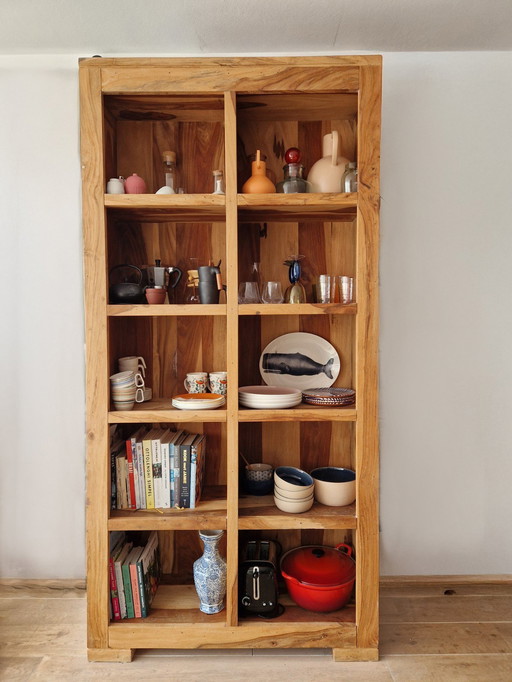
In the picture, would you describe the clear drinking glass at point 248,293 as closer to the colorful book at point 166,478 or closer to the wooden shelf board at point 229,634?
the colorful book at point 166,478

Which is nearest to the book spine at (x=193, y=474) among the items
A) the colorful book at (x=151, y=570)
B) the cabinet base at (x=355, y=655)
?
the colorful book at (x=151, y=570)

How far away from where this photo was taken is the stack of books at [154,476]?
2.02m

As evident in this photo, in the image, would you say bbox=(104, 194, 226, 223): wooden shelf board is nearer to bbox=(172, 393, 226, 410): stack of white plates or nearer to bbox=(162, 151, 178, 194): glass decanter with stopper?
bbox=(162, 151, 178, 194): glass decanter with stopper

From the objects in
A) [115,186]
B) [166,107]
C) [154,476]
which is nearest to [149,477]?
[154,476]

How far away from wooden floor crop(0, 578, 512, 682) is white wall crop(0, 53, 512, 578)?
0.63 feet

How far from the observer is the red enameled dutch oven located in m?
1.97

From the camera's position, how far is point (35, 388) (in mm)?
2393

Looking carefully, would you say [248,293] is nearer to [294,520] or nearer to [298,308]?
[298,308]

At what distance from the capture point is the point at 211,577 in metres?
1.99

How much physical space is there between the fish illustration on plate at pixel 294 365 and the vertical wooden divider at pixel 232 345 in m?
0.39

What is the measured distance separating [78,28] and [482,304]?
2.24 m

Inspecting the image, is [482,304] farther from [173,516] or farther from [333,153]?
[173,516]

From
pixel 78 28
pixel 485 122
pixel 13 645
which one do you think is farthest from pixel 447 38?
pixel 13 645

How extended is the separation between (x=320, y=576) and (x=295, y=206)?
152 centimetres
